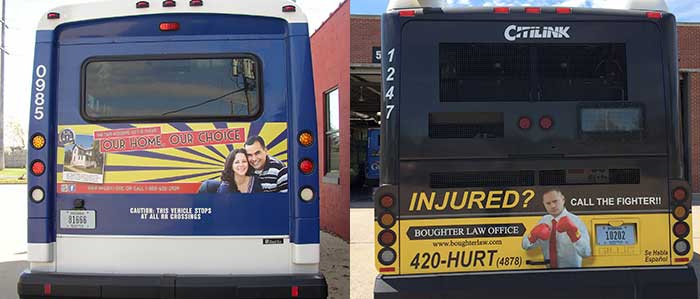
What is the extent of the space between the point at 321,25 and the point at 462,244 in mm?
6957

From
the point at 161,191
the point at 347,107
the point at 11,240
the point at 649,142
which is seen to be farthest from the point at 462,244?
the point at 11,240

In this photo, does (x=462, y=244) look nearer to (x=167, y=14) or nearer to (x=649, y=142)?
(x=649, y=142)

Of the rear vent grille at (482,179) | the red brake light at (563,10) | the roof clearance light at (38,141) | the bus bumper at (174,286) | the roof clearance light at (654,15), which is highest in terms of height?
the red brake light at (563,10)

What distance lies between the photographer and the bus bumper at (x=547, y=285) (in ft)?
12.5

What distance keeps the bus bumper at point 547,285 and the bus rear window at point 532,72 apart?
121cm

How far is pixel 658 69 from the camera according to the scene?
13.1ft

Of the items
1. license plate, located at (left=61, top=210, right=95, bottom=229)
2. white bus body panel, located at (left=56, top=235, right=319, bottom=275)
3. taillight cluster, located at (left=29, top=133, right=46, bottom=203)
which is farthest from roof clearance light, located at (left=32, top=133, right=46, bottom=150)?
white bus body panel, located at (left=56, top=235, right=319, bottom=275)

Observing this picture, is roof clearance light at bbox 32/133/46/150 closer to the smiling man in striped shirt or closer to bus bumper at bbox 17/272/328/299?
bus bumper at bbox 17/272/328/299

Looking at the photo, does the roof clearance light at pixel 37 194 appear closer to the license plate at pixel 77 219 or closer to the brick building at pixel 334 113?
the license plate at pixel 77 219

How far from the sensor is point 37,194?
4309 millimetres

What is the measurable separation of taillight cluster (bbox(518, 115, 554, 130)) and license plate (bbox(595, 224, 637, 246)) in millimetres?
790

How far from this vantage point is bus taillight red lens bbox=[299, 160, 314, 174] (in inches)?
166

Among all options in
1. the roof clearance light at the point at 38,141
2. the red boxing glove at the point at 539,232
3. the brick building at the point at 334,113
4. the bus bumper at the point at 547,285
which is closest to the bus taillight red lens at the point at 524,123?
the red boxing glove at the point at 539,232

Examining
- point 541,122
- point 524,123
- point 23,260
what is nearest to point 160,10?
point 524,123
